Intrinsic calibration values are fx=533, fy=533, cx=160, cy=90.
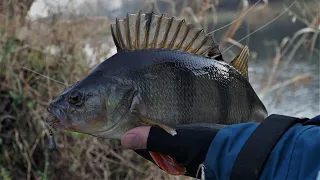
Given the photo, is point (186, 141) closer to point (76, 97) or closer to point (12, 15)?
point (76, 97)

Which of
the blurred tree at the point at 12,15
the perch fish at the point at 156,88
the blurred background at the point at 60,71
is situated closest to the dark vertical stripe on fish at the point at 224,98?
the perch fish at the point at 156,88

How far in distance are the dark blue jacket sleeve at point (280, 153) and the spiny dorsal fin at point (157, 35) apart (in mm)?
197

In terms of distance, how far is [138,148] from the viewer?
3.75ft

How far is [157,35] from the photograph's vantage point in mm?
1148

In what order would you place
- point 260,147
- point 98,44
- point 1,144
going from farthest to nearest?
point 98,44 < point 1,144 < point 260,147

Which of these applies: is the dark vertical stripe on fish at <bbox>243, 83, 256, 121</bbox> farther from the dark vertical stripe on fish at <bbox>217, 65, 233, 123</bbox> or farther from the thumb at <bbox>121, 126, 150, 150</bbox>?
the thumb at <bbox>121, 126, 150, 150</bbox>

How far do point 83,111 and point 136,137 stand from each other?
12 cm

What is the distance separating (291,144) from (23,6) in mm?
2716

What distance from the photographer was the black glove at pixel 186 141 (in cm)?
112

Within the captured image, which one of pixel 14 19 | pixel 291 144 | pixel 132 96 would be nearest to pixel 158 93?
pixel 132 96

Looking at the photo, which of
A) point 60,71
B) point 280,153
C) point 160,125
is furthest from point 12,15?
point 280,153

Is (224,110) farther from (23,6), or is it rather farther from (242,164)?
(23,6)

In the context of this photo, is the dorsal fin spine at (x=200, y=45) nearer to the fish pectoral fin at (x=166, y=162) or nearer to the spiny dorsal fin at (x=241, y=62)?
the spiny dorsal fin at (x=241, y=62)

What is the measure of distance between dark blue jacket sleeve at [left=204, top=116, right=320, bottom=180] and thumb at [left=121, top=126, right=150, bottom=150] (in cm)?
14
